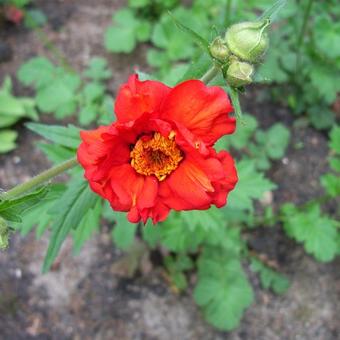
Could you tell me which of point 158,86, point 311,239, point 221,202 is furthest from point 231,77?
point 311,239

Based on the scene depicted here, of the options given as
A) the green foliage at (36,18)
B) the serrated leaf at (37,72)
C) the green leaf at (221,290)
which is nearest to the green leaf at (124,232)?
the green leaf at (221,290)

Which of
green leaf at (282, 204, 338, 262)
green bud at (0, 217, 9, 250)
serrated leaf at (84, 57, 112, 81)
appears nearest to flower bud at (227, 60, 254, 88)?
green bud at (0, 217, 9, 250)

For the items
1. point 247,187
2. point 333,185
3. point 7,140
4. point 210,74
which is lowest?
point 7,140

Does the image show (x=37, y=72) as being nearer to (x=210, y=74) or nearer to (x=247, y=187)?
(x=247, y=187)

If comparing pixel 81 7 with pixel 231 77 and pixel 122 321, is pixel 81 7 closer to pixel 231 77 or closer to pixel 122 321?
pixel 122 321

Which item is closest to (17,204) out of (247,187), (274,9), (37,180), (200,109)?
(37,180)

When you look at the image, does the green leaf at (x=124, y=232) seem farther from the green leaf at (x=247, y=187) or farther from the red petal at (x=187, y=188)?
the red petal at (x=187, y=188)
